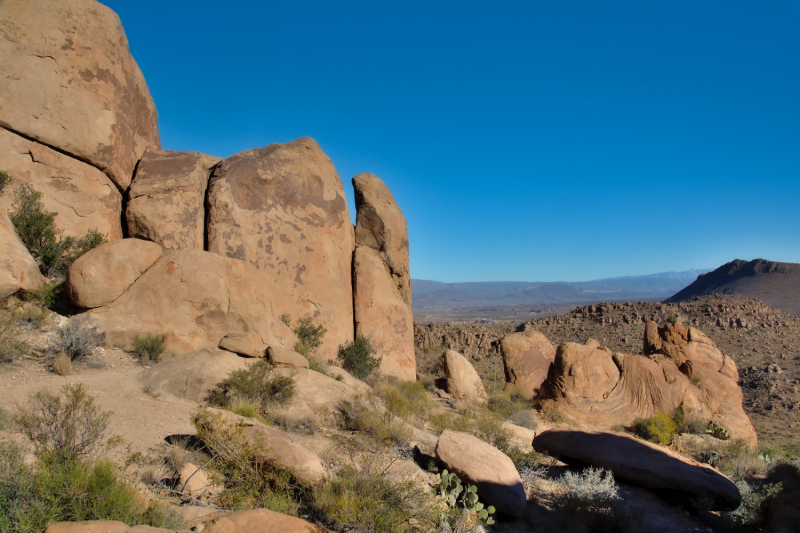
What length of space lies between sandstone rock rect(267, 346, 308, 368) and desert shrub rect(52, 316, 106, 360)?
3.65m

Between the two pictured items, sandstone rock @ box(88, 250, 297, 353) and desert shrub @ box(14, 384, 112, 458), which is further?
sandstone rock @ box(88, 250, 297, 353)

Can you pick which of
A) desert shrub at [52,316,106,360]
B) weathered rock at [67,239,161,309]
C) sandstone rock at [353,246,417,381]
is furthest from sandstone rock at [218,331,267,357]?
sandstone rock at [353,246,417,381]

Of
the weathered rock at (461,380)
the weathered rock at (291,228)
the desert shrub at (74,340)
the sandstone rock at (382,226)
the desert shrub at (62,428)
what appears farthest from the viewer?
the sandstone rock at (382,226)

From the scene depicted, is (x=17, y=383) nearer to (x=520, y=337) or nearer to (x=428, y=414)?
(x=428, y=414)

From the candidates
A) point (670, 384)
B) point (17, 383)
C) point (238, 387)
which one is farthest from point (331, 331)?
point (670, 384)

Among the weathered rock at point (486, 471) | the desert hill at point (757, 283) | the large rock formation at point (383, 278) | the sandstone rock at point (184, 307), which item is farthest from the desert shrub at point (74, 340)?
the desert hill at point (757, 283)

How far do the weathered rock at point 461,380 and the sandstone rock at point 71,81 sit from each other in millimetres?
12462

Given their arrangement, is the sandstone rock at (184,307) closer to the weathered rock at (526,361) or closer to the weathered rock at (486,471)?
the weathered rock at (486,471)

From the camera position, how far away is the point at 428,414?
12008mm

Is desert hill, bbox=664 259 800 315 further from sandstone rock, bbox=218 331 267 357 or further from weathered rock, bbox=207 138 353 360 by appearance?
sandstone rock, bbox=218 331 267 357

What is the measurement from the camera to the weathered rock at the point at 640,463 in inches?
295

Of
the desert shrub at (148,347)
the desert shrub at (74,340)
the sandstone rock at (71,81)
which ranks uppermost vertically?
the sandstone rock at (71,81)

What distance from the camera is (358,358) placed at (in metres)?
14.3

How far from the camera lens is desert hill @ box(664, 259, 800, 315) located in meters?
68.7
